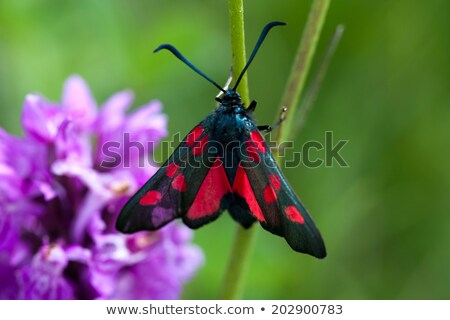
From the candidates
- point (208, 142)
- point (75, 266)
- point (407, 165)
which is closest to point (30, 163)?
point (75, 266)

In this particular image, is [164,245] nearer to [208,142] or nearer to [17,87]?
[208,142]

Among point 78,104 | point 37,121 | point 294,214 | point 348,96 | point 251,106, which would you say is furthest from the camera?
point 348,96

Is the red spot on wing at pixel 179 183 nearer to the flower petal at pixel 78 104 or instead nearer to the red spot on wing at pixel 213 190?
the red spot on wing at pixel 213 190

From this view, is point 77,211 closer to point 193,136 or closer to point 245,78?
point 193,136

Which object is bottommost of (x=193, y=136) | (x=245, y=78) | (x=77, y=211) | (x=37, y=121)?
(x=77, y=211)

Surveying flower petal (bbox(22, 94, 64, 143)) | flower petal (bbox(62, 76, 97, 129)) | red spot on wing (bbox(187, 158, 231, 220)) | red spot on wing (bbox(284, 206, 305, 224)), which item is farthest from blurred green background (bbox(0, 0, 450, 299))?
red spot on wing (bbox(284, 206, 305, 224))

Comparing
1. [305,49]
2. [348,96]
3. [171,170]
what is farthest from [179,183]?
[348,96]

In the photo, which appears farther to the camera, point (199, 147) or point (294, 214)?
point (199, 147)

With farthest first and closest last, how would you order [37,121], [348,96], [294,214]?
[348,96], [37,121], [294,214]
